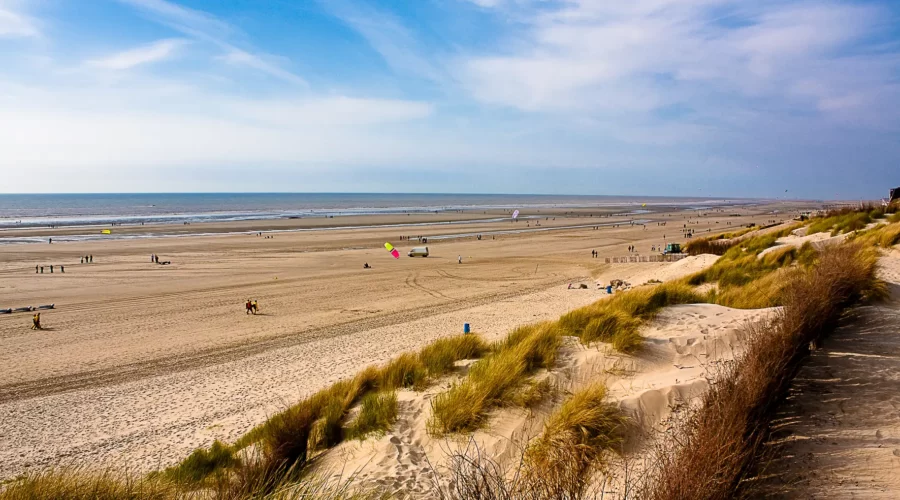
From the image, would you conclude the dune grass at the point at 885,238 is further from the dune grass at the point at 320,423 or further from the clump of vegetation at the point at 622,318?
the dune grass at the point at 320,423

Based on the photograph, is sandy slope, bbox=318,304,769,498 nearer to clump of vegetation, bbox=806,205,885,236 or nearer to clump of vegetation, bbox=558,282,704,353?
clump of vegetation, bbox=558,282,704,353

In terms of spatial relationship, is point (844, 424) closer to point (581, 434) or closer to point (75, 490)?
point (581, 434)

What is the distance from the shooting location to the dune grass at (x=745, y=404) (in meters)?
3.18

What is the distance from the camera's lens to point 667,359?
7.22 m

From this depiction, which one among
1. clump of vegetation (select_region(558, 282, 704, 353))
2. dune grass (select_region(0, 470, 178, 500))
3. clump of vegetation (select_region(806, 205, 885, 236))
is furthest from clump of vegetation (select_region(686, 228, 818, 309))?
dune grass (select_region(0, 470, 178, 500))

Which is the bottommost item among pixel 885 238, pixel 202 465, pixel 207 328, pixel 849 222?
pixel 207 328

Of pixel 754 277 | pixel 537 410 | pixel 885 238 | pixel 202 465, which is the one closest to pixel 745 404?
pixel 537 410

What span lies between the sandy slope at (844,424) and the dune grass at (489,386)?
2847 mm

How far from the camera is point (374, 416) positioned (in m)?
6.12

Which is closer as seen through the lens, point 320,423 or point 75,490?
point 75,490

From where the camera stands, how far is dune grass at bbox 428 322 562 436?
18.6 ft

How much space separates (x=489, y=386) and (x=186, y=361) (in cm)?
1063

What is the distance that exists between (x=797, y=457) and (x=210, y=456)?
6.38 metres

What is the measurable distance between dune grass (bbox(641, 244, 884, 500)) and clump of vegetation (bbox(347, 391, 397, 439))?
330cm
